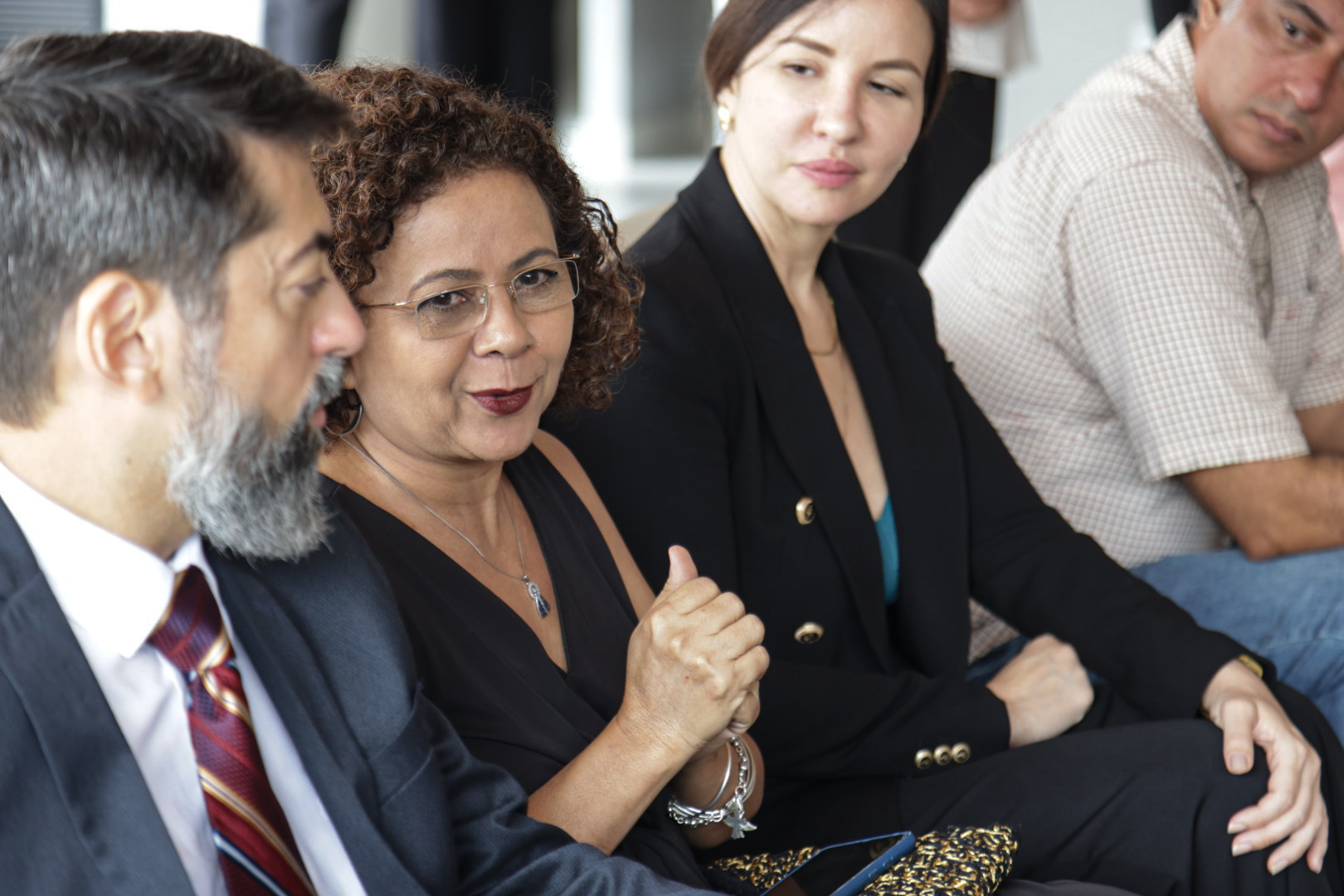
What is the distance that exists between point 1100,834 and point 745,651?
0.69 m

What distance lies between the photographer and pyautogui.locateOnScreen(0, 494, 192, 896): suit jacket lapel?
91 centimetres

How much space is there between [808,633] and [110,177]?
1.17 m

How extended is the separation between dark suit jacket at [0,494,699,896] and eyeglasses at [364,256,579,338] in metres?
0.26

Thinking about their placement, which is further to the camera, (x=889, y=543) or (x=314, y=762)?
(x=889, y=543)

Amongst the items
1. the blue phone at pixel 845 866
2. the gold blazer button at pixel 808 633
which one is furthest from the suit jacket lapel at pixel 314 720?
the gold blazer button at pixel 808 633

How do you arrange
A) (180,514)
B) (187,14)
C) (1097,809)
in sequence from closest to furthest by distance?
(180,514), (1097,809), (187,14)

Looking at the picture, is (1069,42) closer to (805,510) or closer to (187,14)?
(187,14)

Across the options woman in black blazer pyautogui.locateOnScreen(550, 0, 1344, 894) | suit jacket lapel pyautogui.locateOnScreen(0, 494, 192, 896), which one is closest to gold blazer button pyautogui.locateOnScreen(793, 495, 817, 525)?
woman in black blazer pyautogui.locateOnScreen(550, 0, 1344, 894)

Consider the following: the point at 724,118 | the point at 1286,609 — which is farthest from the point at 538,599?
the point at 1286,609

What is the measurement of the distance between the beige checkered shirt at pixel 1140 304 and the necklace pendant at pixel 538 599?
1169 mm

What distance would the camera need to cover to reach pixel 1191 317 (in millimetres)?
2133

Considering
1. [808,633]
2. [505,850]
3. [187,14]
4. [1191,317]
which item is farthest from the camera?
[187,14]

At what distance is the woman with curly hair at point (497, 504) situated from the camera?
1326mm

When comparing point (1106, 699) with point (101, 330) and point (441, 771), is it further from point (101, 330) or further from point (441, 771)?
point (101, 330)
